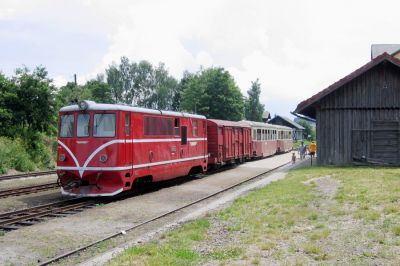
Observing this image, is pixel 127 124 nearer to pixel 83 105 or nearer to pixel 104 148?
pixel 104 148

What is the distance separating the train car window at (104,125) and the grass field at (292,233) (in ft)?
14.6

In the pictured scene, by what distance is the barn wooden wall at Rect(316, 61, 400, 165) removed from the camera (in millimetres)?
22312

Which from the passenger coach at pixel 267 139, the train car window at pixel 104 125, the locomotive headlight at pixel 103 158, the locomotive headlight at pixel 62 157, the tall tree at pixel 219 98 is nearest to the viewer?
the locomotive headlight at pixel 103 158

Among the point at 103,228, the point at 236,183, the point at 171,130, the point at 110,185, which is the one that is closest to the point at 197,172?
the point at 236,183

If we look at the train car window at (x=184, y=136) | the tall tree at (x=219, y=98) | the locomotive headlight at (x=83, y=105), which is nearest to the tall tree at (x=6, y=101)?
the train car window at (x=184, y=136)

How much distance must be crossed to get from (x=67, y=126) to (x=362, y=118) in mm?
14949

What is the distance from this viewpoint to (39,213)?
37.8 ft

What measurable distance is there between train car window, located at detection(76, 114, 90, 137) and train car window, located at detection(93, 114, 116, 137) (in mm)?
293

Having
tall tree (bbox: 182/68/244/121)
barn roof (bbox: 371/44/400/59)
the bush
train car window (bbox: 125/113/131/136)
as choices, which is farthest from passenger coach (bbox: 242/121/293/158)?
tall tree (bbox: 182/68/244/121)

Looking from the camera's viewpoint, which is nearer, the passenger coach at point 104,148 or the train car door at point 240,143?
the passenger coach at point 104,148

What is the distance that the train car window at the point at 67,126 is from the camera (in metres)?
14.3

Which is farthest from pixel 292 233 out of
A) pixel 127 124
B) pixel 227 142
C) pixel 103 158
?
pixel 227 142

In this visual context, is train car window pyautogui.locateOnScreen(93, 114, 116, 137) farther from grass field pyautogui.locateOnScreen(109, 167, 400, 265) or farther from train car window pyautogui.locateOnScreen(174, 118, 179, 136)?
grass field pyautogui.locateOnScreen(109, 167, 400, 265)

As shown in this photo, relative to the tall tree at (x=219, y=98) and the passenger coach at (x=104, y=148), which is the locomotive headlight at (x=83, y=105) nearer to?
the passenger coach at (x=104, y=148)
